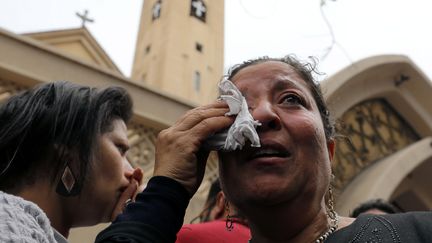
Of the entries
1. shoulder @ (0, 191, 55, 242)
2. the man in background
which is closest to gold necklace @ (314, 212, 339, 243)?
the man in background

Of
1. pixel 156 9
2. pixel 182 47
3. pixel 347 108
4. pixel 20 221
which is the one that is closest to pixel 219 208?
pixel 20 221

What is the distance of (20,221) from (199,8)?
21.6 meters

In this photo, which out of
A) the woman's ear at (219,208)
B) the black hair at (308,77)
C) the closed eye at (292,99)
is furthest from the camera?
the woman's ear at (219,208)

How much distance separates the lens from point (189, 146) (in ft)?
4.19

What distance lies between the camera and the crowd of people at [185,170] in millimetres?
1180

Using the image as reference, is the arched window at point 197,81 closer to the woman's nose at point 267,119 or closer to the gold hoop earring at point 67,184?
the gold hoop earring at point 67,184

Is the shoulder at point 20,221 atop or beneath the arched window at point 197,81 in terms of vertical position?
beneath

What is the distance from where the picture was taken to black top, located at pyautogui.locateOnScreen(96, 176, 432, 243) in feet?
3.62

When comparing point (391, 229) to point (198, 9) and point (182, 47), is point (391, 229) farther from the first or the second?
point (198, 9)

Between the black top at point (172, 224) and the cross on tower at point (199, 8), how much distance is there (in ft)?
68.7

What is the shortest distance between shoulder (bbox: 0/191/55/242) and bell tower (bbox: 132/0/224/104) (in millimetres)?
17288

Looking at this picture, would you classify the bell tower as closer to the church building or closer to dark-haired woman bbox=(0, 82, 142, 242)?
the church building

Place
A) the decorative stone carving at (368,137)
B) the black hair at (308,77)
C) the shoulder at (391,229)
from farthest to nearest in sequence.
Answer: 1. the decorative stone carving at (368,137)
2. the black hair at (308,77)
3. the shoulder at (391,229)

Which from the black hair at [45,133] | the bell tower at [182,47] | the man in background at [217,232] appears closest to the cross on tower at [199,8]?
the bell tower at [182,47]
